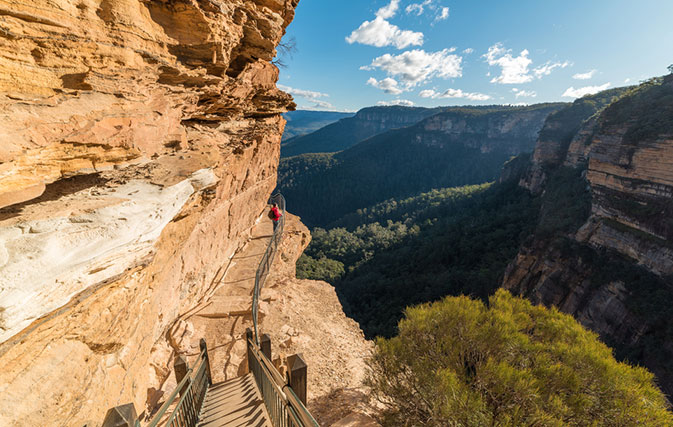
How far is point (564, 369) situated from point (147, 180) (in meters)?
6.67

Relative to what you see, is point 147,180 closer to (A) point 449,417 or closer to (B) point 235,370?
(B) point 235,370

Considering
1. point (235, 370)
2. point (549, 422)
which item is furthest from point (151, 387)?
point (549, 422)

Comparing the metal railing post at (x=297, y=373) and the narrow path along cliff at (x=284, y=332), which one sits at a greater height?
the metal railing post at (x=297, y=373)

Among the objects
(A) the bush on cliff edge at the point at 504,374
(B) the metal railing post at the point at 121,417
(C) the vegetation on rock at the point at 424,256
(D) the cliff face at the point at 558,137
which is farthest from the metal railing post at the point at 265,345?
(D) the cliff face at the point at 558,137

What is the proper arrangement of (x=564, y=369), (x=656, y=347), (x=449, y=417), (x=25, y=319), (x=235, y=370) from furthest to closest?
1. (x=656, y=347)
2. (x=235, y=370)
3. (x=564, y=369)
4. (x=449, y=417)
5. (x=25, y=319)

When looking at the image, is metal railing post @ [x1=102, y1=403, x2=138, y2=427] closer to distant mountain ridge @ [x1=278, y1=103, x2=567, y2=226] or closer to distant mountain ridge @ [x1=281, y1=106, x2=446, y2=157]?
distant mountain ridge @ [x1=278, y1=103, x2=567, y2=226]

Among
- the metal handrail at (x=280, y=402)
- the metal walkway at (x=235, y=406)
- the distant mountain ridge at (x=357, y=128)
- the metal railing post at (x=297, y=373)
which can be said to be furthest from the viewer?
the distant mountain ridge at (x=357, y=128)

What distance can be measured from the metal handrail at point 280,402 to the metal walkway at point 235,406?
100 mm

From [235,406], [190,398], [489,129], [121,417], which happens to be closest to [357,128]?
[489,129]

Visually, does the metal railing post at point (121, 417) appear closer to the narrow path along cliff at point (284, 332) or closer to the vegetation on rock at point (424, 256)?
the narrow path along cliff at point (284, 332)

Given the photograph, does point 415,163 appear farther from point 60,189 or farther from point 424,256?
point 60,189

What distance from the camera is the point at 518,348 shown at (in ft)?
15.0

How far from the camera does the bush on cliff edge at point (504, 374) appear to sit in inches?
140

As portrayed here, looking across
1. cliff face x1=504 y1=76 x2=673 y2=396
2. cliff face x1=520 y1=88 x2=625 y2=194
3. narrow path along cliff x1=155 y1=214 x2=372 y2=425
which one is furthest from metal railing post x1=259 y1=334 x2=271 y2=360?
cliff face x1=520 y1=88 x2=625 y2=194
